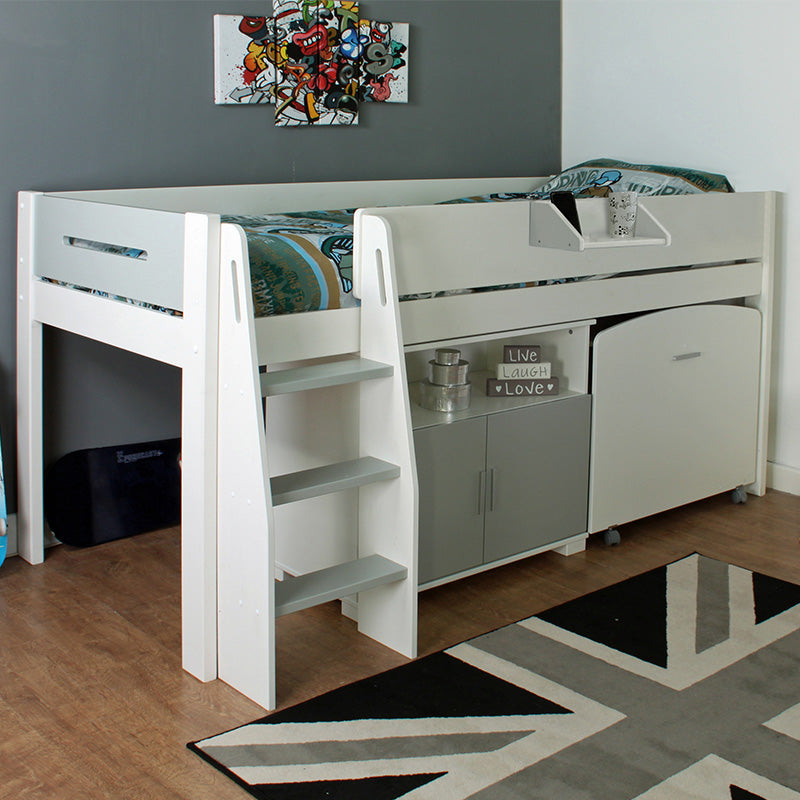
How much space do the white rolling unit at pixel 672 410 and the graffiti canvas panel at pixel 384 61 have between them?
1.07 meters

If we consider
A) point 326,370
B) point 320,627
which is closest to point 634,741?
point 320,627

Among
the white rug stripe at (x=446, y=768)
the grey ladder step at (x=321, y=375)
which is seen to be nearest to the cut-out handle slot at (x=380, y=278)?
the grey ladder step at (x=321, y=375)

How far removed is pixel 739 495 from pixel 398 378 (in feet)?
4.71

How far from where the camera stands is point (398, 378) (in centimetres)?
202

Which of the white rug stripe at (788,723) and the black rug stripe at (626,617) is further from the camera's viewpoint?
the black rug stripe at (626,617)

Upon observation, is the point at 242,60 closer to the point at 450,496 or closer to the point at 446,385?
the point at 446,385

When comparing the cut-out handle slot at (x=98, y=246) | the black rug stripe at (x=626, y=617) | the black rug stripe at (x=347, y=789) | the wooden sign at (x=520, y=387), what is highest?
the cut-out handle slot at (x=98, y=246)

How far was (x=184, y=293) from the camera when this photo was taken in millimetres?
1900

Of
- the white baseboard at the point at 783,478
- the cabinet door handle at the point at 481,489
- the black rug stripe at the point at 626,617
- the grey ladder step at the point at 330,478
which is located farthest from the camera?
the white baseboard at the point at 783,478

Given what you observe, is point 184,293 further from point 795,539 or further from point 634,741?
point 795,539

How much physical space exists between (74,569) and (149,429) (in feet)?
1.50

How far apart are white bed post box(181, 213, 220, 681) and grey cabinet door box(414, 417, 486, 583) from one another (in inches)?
19.4

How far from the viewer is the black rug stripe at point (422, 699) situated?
1.87 metres

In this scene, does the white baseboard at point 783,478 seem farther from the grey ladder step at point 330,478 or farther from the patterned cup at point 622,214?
the grey ladder step at point 330,478
